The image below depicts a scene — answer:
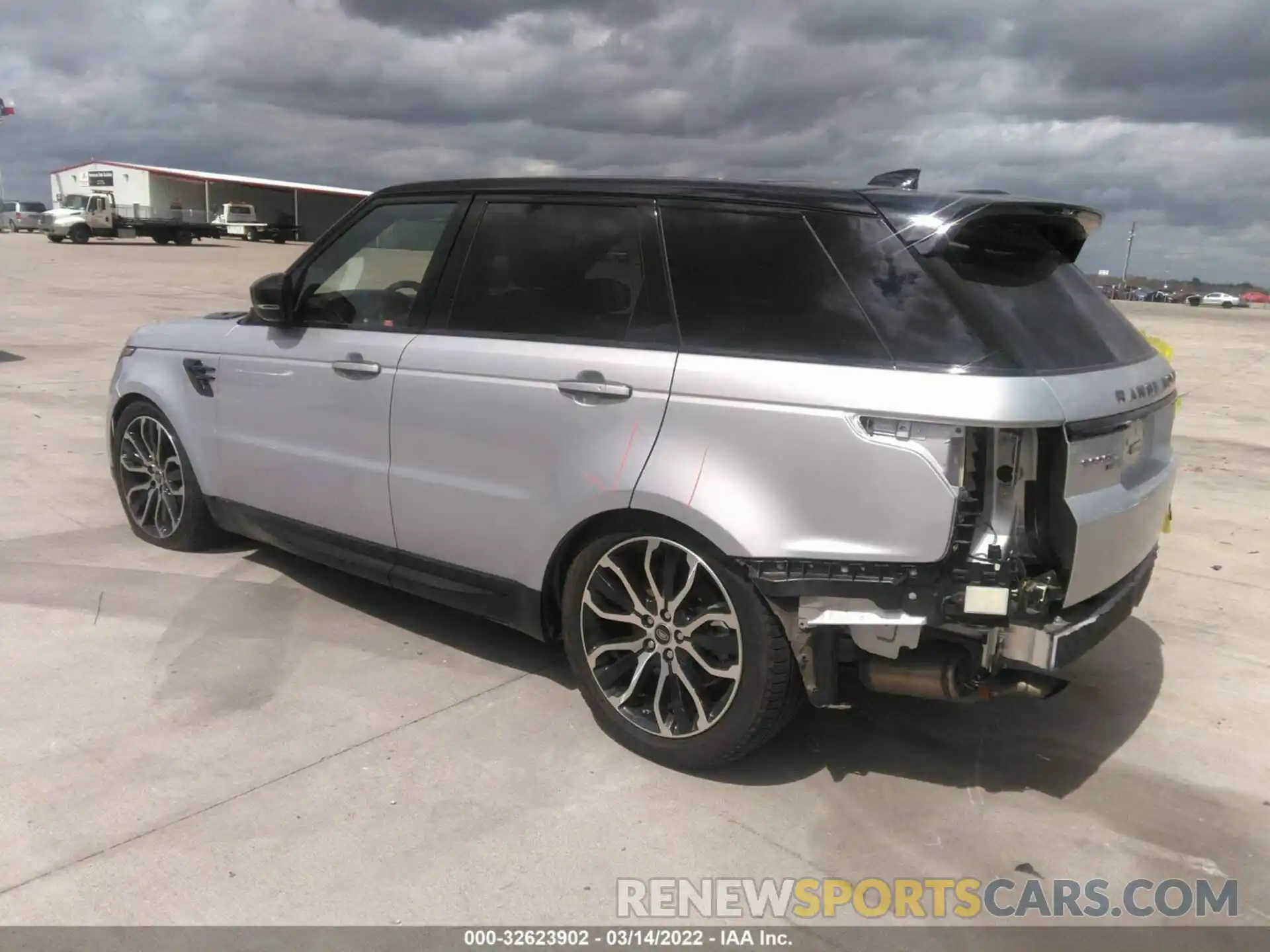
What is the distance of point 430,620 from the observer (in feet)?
15.0

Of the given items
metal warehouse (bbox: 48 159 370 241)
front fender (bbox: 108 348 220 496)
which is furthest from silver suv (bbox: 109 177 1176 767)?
metal warehouse (bbox: 48 159 370 241)

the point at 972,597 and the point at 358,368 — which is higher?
the point at 358,368

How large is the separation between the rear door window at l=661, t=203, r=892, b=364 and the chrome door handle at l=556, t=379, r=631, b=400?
25cm

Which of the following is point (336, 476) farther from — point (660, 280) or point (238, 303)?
point (238, 303)

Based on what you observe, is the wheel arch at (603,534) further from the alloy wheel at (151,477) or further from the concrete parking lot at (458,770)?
the alloy wheel at (151,477)

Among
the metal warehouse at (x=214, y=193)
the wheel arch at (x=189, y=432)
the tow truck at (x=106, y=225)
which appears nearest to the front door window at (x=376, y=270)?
the wheel arch at (x=189, y=432)

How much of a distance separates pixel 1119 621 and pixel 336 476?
2.95 m

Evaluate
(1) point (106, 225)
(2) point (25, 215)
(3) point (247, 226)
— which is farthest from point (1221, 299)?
(2) point (25, 215)

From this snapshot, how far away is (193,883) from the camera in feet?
8.94

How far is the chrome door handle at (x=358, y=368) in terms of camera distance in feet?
13.0

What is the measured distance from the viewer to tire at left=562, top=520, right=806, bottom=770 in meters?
3.08

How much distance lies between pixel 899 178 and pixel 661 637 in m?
1.81

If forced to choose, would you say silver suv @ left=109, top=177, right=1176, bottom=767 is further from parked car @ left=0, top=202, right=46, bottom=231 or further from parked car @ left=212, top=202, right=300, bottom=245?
parked car @ left=0, top=202, right=46, bottom=231

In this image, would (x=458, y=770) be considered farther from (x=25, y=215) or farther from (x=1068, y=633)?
(x=25, y=215)
